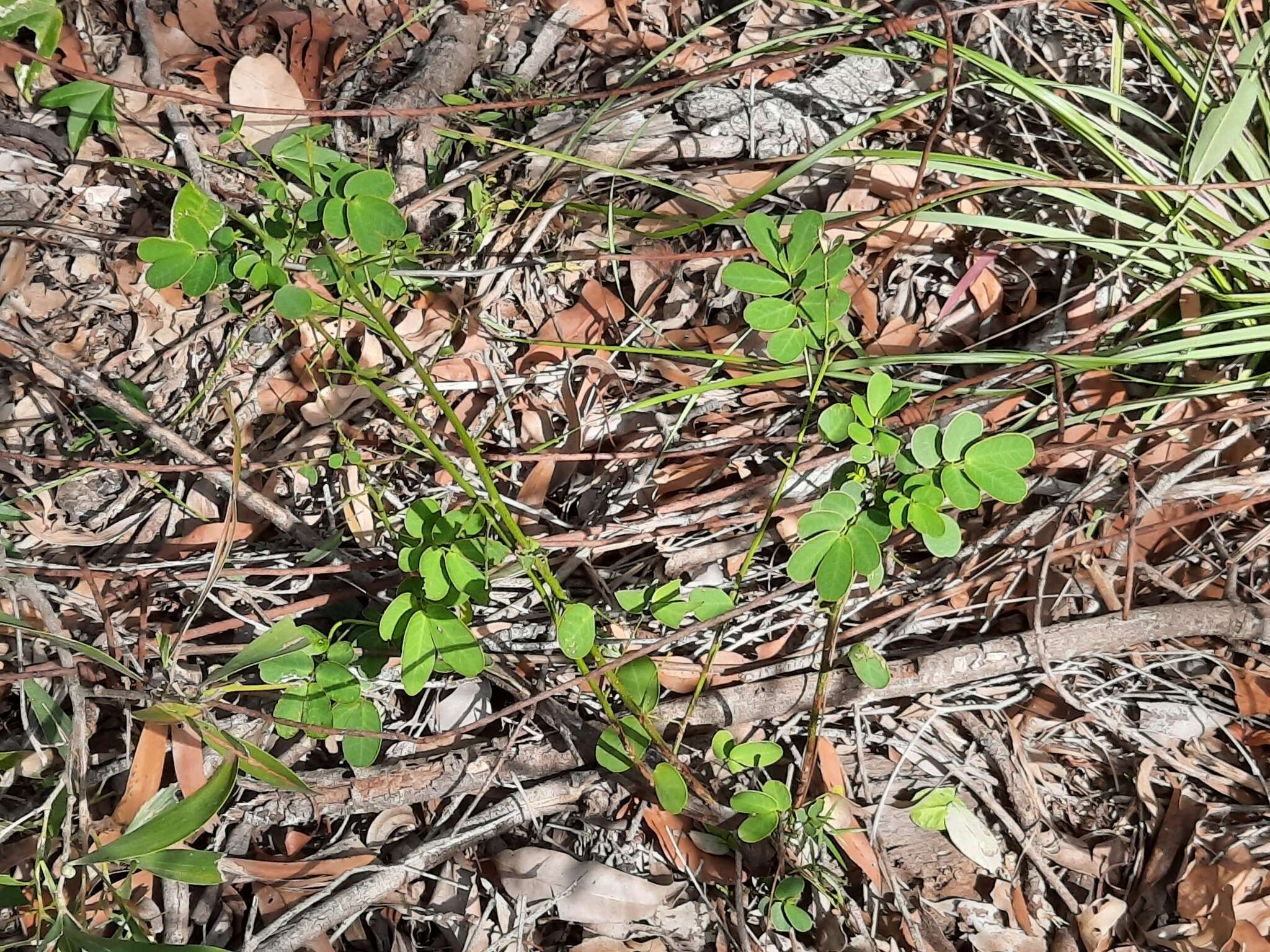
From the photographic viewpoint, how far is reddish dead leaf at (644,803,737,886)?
1.45m

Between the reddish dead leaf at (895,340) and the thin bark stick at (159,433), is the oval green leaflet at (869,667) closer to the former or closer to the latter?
the reddish dead leaf at (895,340)

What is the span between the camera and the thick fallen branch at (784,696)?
1463 millimetres

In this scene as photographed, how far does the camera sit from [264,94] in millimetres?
1985

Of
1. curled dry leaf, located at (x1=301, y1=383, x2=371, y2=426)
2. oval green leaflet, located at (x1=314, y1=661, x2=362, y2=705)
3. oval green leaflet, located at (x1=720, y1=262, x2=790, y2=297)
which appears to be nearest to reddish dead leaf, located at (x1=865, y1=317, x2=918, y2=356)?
oval green leaflet, located at (x1=720, y1=262, x2=790, y2=297)

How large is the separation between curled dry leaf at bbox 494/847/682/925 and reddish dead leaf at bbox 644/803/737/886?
0.05m

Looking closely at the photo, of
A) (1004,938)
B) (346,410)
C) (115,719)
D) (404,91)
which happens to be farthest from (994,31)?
(115,719)

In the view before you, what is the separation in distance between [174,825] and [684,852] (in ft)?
2.61

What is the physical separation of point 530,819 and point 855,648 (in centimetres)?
62

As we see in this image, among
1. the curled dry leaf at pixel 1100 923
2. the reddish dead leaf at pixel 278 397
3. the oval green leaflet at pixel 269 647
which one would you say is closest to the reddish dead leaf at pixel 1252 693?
the curled dry leaf at pixel 1100 923

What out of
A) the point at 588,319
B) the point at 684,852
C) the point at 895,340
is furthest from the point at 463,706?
the point at 895,340

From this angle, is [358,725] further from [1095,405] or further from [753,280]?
[1095,405]

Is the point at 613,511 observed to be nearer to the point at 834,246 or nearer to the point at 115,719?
the point at 834,246

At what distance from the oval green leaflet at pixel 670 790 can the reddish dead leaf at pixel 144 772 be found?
87 centimetres

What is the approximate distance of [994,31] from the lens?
187 cm
